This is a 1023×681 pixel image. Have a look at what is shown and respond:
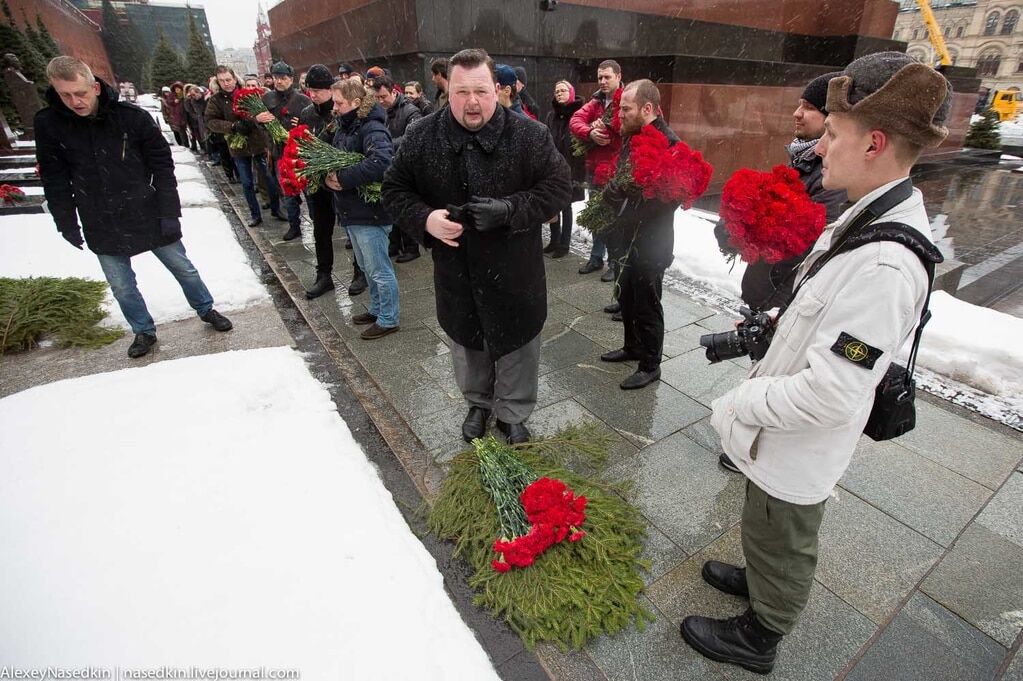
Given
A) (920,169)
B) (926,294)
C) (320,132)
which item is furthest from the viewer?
(920,169)

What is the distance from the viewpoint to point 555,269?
20.3 ft

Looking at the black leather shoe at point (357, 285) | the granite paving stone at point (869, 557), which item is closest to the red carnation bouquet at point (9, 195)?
the black leather shoe at point (357, 285)

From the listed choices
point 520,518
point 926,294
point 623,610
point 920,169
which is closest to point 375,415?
point 520,518

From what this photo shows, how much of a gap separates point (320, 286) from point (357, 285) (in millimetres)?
403

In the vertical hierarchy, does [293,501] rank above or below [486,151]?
below

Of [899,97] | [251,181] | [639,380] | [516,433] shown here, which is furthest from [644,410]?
[251,181]

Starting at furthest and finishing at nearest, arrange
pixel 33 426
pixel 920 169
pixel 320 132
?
pixel 920 169 → pixel 320 132 → pixel 33 426

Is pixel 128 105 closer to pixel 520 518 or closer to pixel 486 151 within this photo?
pixel 486 151

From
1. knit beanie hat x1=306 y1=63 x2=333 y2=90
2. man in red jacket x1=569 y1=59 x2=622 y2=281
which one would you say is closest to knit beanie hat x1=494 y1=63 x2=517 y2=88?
man in red jacket x1=569 y1=59 x2=622 y2=281

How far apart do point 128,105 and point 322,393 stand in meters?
2.70

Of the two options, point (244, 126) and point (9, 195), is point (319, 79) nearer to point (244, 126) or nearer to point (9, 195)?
point (244, 126)

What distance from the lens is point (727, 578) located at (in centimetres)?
220

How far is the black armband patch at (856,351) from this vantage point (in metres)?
1.26

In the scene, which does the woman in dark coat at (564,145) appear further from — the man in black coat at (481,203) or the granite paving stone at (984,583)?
the granite paving stone at (984,583)
